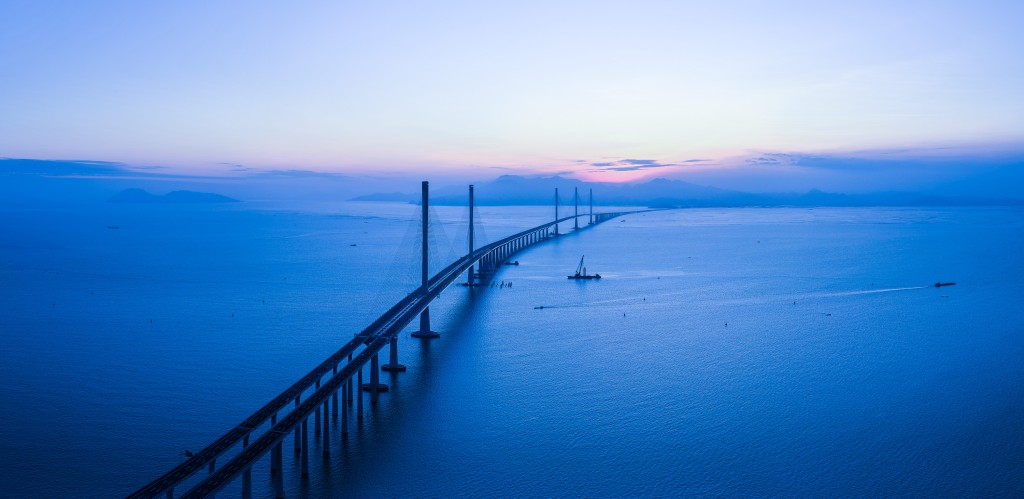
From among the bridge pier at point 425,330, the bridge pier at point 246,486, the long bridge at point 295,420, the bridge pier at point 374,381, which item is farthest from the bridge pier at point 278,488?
the bridge pier at point 425,330

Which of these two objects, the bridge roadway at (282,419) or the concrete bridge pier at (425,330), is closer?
the bridge roadway at (282,419)

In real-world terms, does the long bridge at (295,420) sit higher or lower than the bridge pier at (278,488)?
higher

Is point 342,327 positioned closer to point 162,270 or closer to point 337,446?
point 337,446

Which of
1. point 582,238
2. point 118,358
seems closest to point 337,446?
point 118,358

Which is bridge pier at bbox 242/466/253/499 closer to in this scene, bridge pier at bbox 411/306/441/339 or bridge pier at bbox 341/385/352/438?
bridge pier at bbox 341/385/352/438

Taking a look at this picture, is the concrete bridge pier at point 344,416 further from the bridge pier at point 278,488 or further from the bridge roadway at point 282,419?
the bridge pier at point 278,488

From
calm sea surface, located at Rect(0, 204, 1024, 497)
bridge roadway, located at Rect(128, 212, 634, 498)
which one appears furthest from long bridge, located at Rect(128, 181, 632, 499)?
calm sea surface, located at Rect(0, 204, 1024, 497)

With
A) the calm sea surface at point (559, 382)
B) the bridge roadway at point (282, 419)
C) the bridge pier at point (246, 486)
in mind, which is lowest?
the calm sea surface at point (559, 382)

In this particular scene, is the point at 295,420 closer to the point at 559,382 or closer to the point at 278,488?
the point at 278,488
